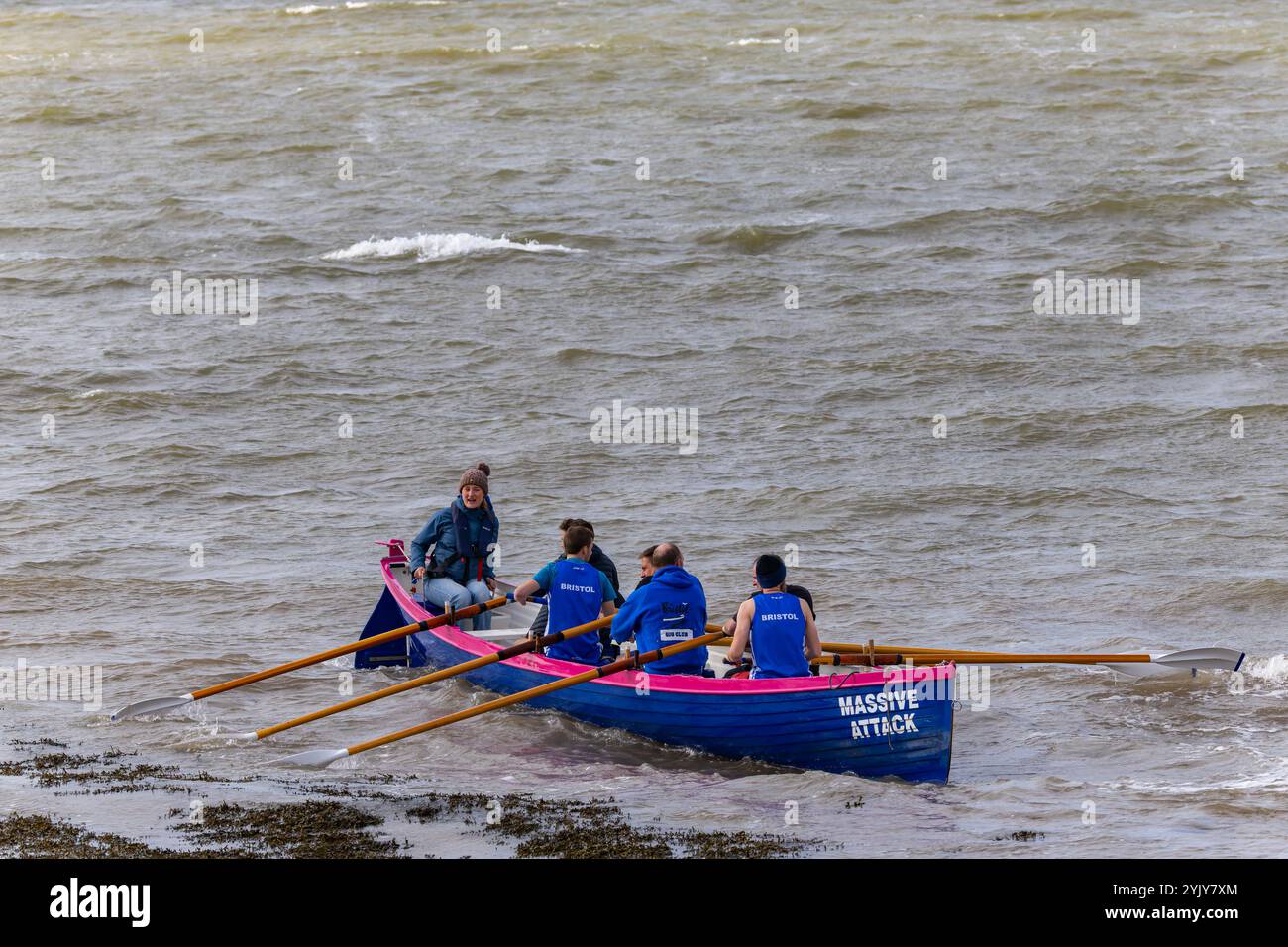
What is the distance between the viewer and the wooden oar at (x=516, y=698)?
1176 centimetres

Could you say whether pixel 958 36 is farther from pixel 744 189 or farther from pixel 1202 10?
pixel 744 189

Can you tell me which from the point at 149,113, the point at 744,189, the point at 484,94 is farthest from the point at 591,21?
the point at 744,189

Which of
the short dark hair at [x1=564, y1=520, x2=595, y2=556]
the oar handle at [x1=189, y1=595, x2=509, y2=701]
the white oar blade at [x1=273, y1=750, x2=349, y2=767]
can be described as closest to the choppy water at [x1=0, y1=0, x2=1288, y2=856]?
the oar handle at [x1=189, y1=595, x2=509, y2=701]

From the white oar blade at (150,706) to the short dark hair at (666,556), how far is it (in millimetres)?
3897

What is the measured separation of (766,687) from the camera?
11578mm

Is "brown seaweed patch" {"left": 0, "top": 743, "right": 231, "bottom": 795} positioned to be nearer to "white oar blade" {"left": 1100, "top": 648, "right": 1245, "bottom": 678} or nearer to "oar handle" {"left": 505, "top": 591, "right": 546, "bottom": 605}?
"oar handle" {"left": 505, "top": 591, "right": 546, "bottom": 605}

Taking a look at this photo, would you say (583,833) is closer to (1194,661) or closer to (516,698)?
(516,698)

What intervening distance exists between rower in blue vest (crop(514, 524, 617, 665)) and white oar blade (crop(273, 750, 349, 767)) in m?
2.02

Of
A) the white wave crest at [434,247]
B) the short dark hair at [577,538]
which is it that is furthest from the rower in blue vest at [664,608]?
the white wave crest at [434,247]

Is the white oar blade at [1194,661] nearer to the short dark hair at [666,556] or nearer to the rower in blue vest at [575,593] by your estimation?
the short dark hair at [666,556]

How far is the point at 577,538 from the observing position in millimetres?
13047

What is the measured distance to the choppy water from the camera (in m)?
13.0

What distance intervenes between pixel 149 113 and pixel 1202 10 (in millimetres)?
27229

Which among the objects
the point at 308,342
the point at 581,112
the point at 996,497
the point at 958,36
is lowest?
the point at 996,497
